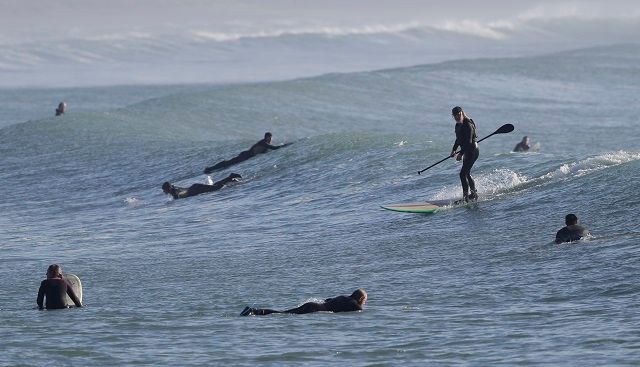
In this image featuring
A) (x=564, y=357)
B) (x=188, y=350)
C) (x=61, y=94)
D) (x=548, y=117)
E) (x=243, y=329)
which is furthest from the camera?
(x=61, y=94)

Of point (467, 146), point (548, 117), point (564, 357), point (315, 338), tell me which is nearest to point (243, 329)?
point (315, 338)

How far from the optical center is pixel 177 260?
74.3 ft

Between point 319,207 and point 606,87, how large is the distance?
126 ft

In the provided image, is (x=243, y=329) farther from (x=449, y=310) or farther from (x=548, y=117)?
(x=548, y=117)

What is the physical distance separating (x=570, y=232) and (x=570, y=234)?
32 millimetres

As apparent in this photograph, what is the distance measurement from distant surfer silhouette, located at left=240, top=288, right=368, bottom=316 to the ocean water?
232mm

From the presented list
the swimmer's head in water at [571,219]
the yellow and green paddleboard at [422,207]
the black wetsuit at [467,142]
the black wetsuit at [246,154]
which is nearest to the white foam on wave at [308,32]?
the black wetsuit at [246,154]

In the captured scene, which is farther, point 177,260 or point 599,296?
point 177,260

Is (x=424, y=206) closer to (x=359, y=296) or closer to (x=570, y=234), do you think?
(x=570, y=234)

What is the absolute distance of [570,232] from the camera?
20266mm

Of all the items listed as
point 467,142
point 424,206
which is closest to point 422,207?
point 424,206

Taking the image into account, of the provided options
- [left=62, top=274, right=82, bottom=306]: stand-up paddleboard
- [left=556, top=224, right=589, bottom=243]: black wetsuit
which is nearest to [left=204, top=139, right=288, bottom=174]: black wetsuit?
[left=556, top=224, right=589, bottom=243]: black wetsuit

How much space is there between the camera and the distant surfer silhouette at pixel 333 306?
1705 centimetres

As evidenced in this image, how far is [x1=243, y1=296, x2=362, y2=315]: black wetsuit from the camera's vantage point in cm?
1706
